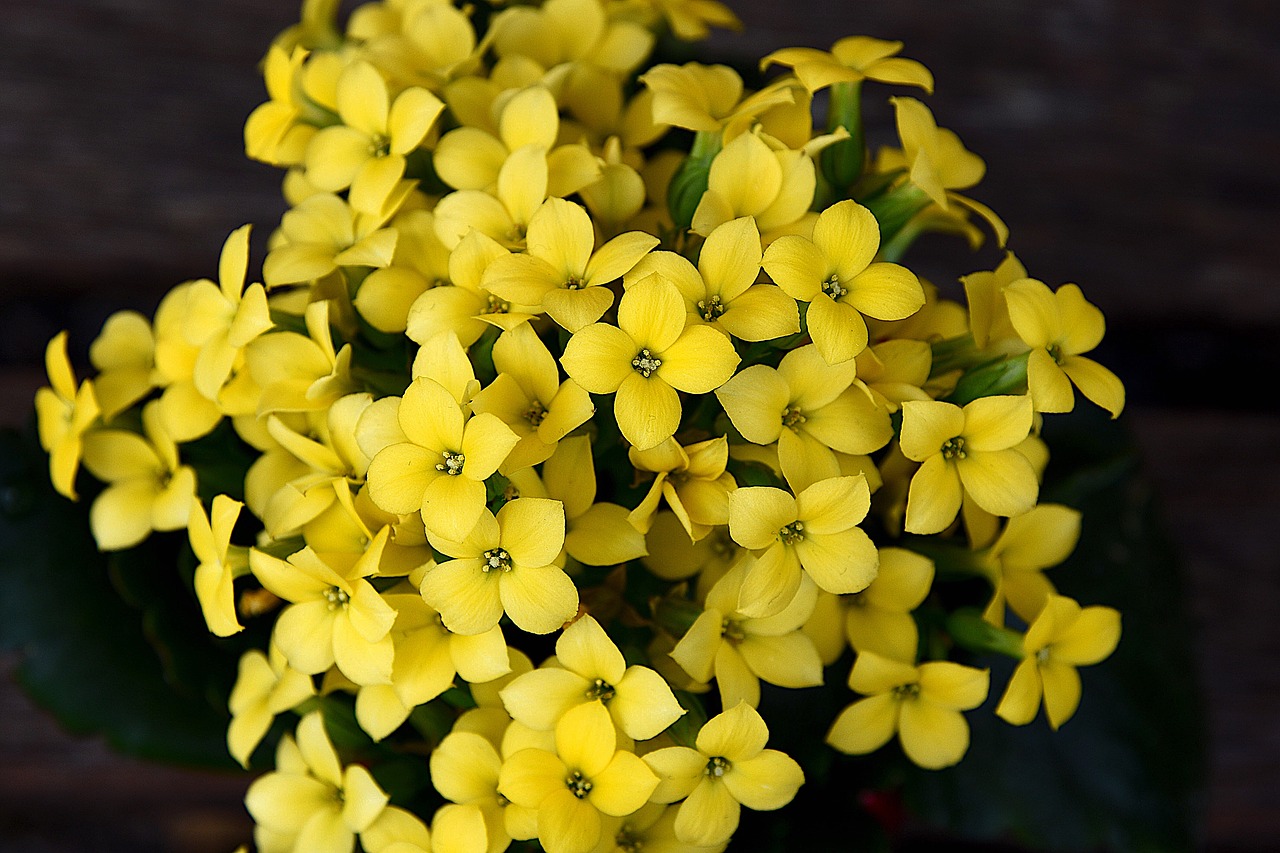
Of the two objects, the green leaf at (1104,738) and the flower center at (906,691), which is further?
the green leaf at (1104,738)

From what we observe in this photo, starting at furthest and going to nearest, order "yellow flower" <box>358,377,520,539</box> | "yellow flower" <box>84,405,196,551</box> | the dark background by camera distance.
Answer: the dark background
"yellow flower" <box>84,405,196,551</box>
"yellow flower" <box>358,377,520,539</box>

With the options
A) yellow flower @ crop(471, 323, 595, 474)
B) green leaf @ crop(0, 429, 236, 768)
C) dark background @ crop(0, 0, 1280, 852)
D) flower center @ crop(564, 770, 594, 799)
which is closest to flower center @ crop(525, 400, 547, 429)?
yellow flower @ crop(471, 323, 595, 474)

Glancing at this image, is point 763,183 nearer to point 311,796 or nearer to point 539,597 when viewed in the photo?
point 539,597

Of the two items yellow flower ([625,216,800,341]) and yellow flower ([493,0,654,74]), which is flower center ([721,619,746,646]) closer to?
yellow flower ([625,216,800,341])

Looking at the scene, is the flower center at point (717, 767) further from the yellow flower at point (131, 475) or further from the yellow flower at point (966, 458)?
the yellow flower at point (131, 475)

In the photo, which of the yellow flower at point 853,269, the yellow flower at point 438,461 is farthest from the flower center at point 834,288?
the yellow flower at point 438,461

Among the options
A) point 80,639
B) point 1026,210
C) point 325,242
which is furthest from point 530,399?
point 1026,210
